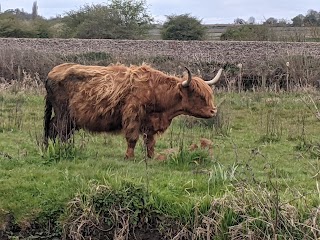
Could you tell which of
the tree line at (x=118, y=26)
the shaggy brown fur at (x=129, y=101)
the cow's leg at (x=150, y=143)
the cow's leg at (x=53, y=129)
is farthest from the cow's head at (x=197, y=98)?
the tree line at (x=118, y=26)

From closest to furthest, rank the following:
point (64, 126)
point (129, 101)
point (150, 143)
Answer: point (129, 101)
point (150, 143)
point (64, 126)

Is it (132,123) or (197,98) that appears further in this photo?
(197,98)

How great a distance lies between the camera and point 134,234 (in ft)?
24.5

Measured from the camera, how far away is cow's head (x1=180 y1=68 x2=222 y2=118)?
32.4ft

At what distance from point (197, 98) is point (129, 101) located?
1.03m

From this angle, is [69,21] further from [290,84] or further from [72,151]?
[72,151]

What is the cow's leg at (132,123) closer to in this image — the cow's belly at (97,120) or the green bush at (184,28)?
the cow's belly at (97,120)

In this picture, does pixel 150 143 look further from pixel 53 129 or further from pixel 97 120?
pixel 53 129

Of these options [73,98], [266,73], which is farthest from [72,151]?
[266,73]

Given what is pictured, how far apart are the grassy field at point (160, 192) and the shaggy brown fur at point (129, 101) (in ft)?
1.34

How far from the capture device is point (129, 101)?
32.0 feet

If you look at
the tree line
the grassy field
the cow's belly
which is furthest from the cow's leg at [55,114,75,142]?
the tree line

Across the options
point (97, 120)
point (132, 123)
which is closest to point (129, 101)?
point (132, 123)

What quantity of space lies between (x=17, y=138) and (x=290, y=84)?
1008cm
